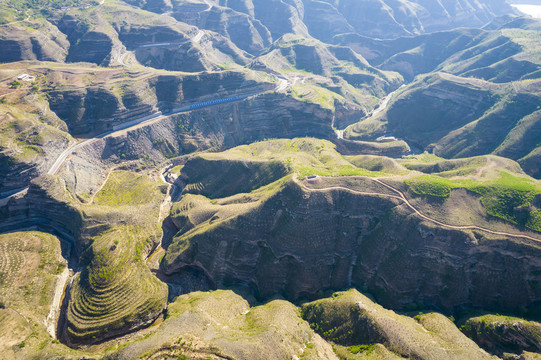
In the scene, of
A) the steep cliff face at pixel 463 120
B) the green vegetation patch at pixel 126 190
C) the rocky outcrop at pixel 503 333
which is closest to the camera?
the rocky outcrop at pixel 503 333

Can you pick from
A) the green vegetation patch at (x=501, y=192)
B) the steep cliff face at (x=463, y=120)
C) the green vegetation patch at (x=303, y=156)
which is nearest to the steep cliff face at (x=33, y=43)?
the green vegetation patch at (x=303, y=156)

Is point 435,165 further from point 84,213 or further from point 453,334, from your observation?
point 84,213

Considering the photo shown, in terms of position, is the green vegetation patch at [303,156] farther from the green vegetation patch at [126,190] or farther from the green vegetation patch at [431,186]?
the green vegetation patch at [126,190]

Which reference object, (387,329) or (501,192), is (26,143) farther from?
(501,192)

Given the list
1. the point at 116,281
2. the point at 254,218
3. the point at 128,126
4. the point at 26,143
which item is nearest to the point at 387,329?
the point at 254,218

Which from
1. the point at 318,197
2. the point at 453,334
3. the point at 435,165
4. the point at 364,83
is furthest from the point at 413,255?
the point at 364,83

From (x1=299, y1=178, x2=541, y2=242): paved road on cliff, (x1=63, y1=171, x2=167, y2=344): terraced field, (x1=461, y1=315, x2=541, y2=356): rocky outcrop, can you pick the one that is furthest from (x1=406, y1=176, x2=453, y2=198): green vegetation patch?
(x1=63, y1=171, x2=167, y2=344): terraced field
